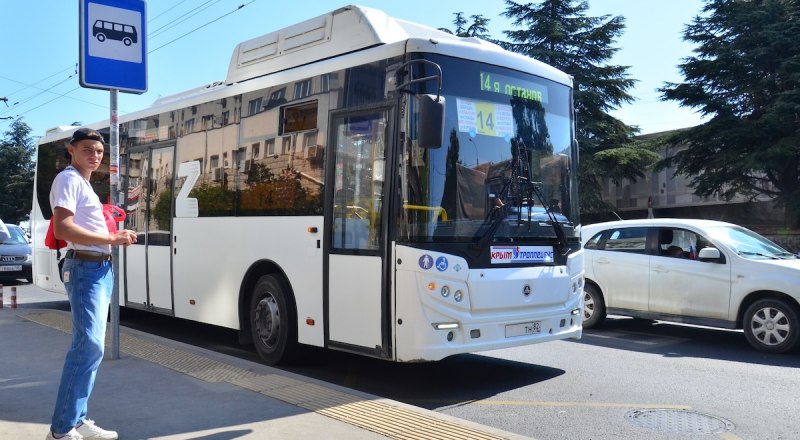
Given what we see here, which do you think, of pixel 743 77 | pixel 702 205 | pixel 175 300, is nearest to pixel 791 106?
pixel 743 77

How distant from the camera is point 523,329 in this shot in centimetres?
669

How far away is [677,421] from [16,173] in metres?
52.3

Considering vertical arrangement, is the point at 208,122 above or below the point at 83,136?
above

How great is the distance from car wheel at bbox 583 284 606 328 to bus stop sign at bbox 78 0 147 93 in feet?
23.9

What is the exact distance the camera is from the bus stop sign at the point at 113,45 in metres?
6.91

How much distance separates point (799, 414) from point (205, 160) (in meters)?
7.09

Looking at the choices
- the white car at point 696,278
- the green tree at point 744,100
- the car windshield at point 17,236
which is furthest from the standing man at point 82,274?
the green tree at point 744,100

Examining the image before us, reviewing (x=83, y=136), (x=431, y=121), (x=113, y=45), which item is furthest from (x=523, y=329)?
(x=113, y=45)

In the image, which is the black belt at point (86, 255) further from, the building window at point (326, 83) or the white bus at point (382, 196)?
the building window at point (326, 83)

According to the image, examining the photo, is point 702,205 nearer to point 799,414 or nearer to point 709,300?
point 709,300

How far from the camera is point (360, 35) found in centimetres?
720

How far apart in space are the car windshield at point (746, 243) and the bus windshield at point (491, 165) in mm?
3309

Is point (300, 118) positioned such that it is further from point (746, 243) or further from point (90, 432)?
point (746, 243)

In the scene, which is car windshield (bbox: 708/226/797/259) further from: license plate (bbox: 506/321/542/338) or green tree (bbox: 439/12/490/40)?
green tree (bbox: 439/12/490/40)
